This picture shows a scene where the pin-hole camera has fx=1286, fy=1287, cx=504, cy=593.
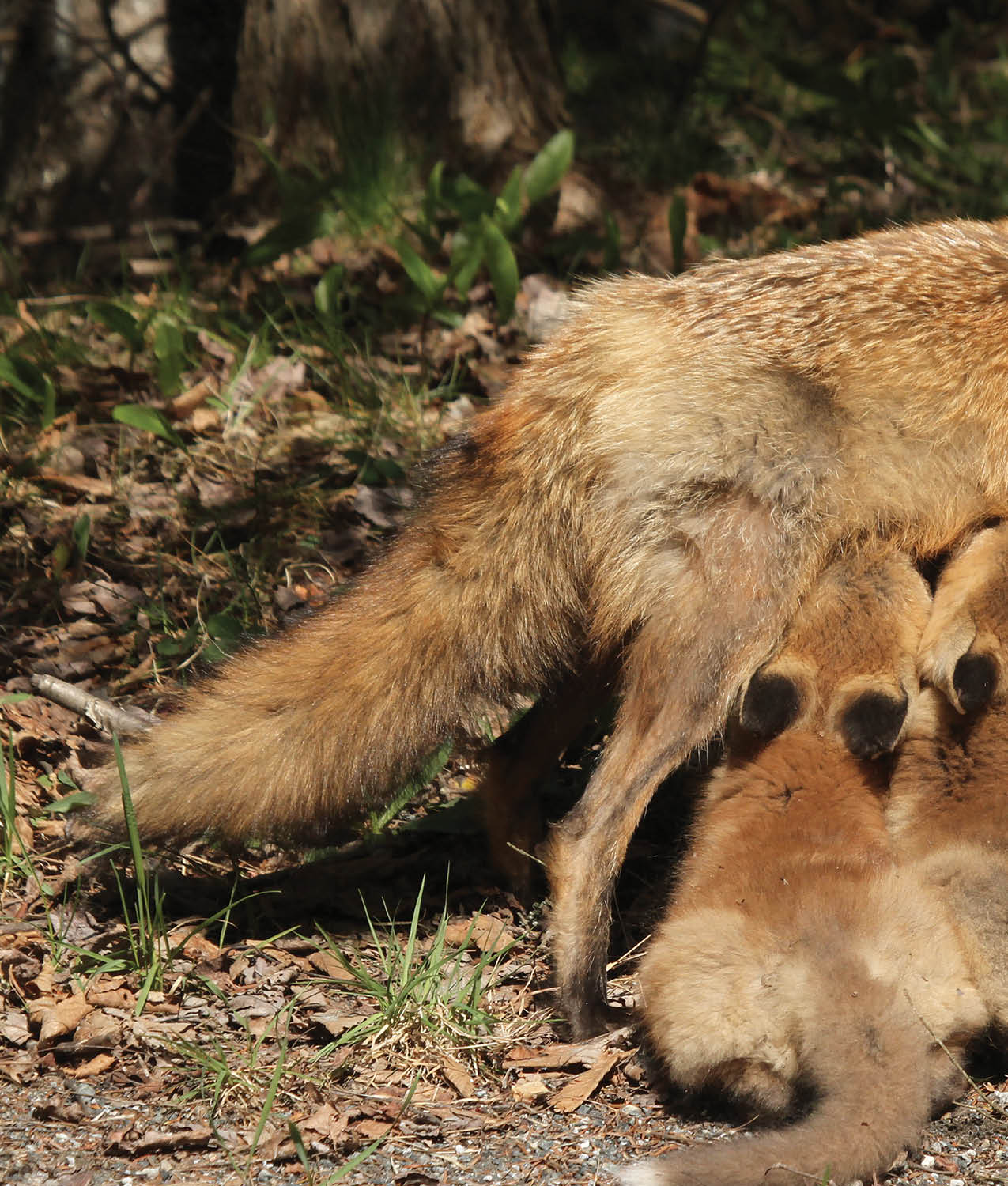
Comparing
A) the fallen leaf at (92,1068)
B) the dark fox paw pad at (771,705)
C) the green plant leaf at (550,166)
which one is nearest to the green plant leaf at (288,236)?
the green plant leaf at (550,166)

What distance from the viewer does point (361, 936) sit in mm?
4527

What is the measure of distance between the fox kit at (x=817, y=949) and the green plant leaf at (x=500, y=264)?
3117mm

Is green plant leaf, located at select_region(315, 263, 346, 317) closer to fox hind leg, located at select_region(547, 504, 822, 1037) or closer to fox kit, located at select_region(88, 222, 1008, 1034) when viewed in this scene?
fox kit, located at select_region(88, 222, 1008, 1034)

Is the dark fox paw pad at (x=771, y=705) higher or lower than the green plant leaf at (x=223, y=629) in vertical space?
lower

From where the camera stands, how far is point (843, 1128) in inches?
126

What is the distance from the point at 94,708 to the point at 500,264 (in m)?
3.22

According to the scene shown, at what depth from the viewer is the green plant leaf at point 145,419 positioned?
600cm

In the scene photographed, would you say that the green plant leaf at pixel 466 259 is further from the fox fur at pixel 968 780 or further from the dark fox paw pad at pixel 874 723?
the dark fox paw pad at pixel 874 723

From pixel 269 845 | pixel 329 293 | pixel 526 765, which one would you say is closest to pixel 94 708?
pixel 269 845

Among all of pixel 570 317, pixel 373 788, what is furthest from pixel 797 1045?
pixel 570 317

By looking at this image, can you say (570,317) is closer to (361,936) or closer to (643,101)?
(361,936)

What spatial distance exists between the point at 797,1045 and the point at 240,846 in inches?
75.7

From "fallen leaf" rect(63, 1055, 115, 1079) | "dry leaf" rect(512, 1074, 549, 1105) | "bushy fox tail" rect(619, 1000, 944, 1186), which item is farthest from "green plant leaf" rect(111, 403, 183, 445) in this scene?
"bushy fox tail" rect(619, 1000, 944, 1186)

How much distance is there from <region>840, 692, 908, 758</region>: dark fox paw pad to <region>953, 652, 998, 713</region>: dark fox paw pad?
0.63 ft
